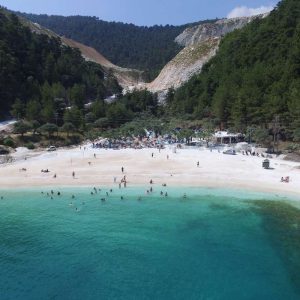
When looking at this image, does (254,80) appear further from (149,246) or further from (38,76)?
(149,246)

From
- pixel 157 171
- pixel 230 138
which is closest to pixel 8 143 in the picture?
pixel 157 171

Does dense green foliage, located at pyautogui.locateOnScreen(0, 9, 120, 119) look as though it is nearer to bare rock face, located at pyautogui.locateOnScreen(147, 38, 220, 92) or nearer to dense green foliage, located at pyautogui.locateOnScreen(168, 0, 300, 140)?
bare rock face, located at pyautogui.locateOnScreen(147, 38, 220, 92)

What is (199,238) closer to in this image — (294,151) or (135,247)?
(135,247)

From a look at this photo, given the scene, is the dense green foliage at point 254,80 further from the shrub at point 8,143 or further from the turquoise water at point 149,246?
the shrub at point 8,143

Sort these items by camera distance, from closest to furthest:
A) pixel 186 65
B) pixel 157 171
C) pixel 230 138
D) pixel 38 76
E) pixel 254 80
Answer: pixel 157 171
pixel 230 138
pixel 254 80
pixel 38 76
pixel 186 65

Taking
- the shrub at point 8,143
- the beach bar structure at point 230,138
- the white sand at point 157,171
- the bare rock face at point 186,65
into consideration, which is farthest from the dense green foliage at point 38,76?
the beach bar structure at point 230,138

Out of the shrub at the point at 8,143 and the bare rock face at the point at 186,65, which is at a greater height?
the bare rock face at the point at 186,65

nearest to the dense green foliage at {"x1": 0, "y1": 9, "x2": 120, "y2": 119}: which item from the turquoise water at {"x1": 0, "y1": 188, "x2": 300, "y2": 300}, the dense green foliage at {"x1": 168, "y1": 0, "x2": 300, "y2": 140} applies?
the dense green foliage at {"x1": 168, "y1": 0, "x2": 300, "y2": 140}

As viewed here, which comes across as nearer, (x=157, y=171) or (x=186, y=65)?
(x=157, y=171)
